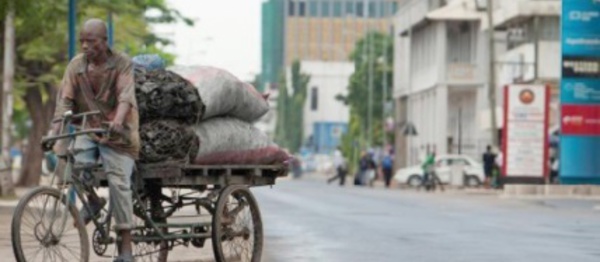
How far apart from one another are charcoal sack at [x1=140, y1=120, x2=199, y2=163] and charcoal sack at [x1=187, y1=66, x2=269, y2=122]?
20.1 inches

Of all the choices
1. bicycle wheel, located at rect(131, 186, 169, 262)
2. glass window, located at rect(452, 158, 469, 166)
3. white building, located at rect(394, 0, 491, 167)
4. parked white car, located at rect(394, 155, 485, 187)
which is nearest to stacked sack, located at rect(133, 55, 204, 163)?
bicycle wheel, located at rect(131, 186, 169, 262)

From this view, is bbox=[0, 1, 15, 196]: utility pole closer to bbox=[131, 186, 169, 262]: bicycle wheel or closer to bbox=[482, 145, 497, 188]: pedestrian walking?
bbox=[131, 186, 169, 262]: bicycle wheel

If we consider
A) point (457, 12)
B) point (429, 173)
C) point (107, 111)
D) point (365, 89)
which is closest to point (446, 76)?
point (457, 12)

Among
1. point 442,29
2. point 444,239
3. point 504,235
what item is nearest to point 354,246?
point 444,239

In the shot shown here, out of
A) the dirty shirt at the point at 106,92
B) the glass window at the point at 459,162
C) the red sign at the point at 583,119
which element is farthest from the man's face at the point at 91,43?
the glass window at the point at 459,162

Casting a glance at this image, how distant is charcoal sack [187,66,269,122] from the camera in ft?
46.5

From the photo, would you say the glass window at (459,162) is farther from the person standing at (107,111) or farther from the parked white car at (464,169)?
the person standing at (107,111)

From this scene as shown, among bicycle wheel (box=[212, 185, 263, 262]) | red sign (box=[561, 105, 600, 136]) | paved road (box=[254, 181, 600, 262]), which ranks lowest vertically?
paved road (box=[254, 181, 600, 262])

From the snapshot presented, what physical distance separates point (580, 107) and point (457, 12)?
44283 mm

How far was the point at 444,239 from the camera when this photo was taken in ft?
73.0

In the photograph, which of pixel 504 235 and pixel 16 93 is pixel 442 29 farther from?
pixel 504 235

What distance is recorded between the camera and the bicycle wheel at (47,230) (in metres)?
12.0

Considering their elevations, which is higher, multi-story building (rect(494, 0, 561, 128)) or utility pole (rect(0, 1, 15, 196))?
multi-story building (rect(494, 0, 561, 128))

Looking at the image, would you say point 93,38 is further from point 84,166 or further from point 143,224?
point 143,224
